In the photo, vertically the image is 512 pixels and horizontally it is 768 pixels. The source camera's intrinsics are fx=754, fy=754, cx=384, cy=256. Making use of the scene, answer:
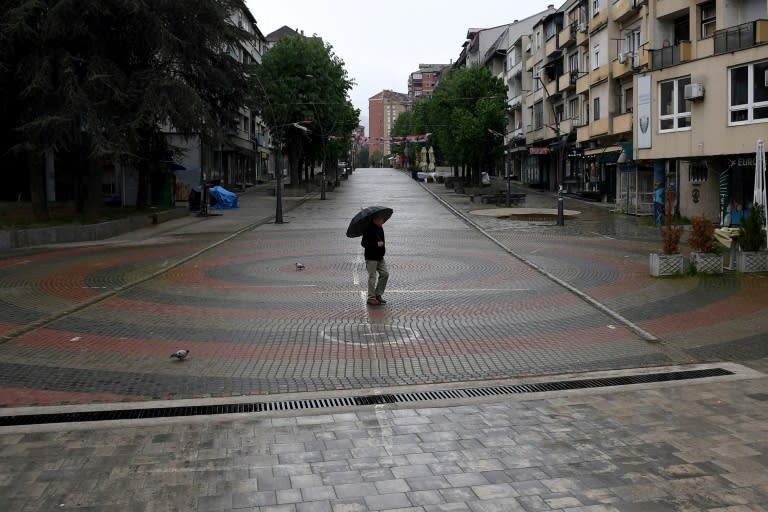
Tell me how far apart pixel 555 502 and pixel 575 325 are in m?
6.89

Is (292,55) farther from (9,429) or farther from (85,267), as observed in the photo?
(9,429)

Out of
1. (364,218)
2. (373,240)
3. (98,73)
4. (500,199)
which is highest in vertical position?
(98,73)

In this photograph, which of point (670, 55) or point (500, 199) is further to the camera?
point (500, 199)

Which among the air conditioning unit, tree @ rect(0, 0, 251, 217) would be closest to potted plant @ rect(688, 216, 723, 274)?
the air conditioning unit

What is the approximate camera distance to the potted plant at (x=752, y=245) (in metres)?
16.7

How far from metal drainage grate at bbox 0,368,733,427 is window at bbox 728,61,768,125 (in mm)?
18393

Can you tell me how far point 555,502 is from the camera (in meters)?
5.37

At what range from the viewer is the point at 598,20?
4338cm

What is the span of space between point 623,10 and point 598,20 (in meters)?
4.88

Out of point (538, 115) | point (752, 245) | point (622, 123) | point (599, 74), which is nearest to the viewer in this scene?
point (752, 245)

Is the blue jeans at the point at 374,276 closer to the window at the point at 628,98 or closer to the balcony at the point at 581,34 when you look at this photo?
the window at the point at 628,98

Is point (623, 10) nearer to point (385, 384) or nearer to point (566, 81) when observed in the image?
point (566, 81)

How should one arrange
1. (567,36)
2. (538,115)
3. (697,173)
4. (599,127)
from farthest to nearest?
(538,115)
(567,36)
(599,127)
(697,173)

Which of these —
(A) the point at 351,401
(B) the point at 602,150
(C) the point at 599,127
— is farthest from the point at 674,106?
(A) the point at 351,401
